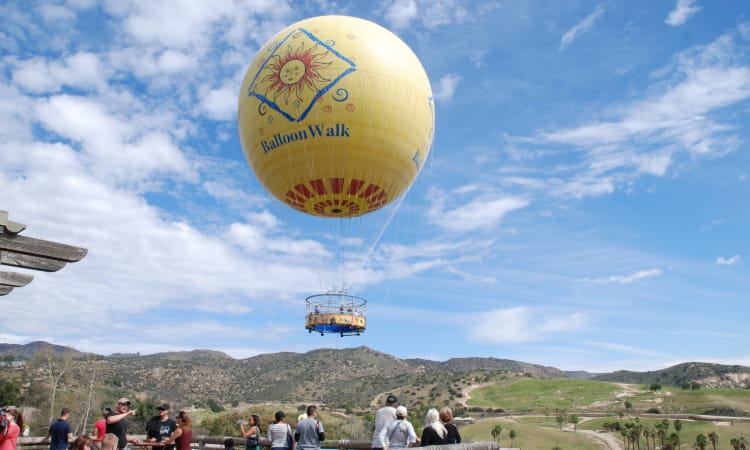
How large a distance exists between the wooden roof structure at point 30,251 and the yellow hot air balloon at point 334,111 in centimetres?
736

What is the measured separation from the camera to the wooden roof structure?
218 inches

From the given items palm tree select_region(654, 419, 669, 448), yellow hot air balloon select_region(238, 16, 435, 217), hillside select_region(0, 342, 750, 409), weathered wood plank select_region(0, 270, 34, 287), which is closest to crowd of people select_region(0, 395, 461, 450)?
weathered wood plank select_region(0, 270, 34, 287)

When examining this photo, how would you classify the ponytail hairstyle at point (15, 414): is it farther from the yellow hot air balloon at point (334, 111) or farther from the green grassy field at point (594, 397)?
the green grassy field at point (594, 397)

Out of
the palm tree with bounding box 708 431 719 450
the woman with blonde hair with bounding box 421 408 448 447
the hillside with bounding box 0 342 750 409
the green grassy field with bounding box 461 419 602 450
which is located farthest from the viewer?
the hillside with bounding box 0 342 750 409

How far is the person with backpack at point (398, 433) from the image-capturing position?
7004mm

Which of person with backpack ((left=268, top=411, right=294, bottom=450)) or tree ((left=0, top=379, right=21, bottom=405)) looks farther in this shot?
tree ((left=0, top=379, right=21, bottom=405))

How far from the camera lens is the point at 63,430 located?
28.8 feet

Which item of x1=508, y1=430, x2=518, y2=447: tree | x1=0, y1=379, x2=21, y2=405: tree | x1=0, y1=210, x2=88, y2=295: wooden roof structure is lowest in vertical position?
x1=508, y1=430, x2=518, y2=447: tree

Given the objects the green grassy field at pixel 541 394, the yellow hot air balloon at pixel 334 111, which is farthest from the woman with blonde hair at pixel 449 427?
the green grassy field at pixel 541 394

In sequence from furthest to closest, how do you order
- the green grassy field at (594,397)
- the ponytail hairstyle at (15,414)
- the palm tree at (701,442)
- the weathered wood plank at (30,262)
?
the green grassy field at (594,397), the palm tree at (701,442), the ponytail hairstyle at (15,414), the weathered wood plank at (30,262)

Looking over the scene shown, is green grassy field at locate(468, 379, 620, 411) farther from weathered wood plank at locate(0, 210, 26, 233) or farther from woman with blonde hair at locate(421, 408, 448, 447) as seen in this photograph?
weathered wood plank at locate(0, 210, 26, 233)

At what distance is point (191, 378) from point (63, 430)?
3424 inches

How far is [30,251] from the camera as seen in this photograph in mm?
5770

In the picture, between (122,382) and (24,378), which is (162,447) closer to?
(24,378)
